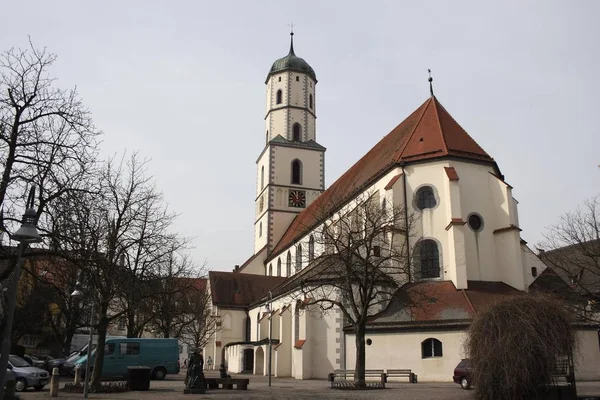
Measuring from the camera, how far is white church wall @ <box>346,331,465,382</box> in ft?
85.9

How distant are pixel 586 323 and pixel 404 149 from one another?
12795 millimetres

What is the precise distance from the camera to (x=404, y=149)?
31922mm

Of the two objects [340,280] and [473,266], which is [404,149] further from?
[340,280]

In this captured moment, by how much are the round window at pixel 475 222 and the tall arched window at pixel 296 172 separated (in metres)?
27.0

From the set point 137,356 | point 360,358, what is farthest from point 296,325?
point 360,358

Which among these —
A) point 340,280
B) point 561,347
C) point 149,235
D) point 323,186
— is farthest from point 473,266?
point 323,186

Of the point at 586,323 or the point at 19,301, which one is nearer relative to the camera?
the point at 586,323

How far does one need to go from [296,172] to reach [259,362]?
841 inches

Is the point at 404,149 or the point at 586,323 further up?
the point at 404,149

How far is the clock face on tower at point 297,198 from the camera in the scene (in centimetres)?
5450

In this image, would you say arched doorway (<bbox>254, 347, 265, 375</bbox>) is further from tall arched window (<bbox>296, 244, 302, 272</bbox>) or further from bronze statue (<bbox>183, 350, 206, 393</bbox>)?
bronze statue (<bbox>183, 350, 206, 393</bbox>)

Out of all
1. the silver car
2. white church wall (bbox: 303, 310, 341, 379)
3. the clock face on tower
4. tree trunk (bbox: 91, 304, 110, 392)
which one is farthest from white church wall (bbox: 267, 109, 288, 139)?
tree trunk (bbox: 91, 304, 110, 392)

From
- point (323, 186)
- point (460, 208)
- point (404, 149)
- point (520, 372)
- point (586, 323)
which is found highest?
point (323, 186)

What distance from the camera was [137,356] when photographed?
93.7 ft
